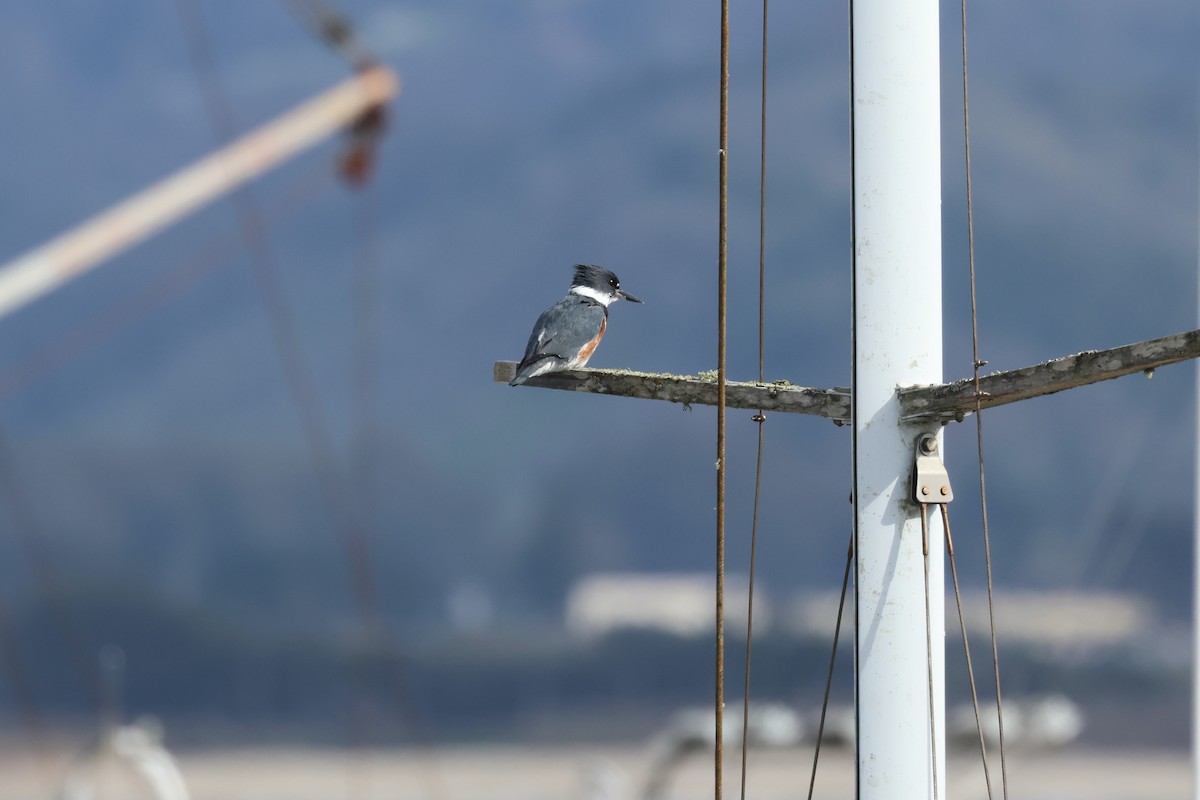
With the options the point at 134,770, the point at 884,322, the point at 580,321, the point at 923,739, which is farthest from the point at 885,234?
the point at 134,770

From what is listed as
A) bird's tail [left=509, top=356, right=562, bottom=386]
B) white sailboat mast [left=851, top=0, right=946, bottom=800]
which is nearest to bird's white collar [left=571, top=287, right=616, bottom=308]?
bird's tail [left=509, top=356, right=562, bottom=386]

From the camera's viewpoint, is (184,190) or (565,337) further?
(184,190)

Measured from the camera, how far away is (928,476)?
12.2 feet

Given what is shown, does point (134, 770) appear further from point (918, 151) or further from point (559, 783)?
point (559, 783)

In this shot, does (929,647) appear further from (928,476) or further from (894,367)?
(894,367)

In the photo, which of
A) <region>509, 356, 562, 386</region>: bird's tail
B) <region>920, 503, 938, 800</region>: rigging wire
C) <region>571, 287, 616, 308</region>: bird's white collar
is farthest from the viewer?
<region>571, 287, 616, 308</region>: bird's white collar

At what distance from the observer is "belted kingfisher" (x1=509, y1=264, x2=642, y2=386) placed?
16.4 ft

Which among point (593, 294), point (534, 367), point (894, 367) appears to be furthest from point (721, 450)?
point (593, 294)

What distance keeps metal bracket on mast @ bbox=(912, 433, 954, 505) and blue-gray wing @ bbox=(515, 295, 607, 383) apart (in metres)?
1.54

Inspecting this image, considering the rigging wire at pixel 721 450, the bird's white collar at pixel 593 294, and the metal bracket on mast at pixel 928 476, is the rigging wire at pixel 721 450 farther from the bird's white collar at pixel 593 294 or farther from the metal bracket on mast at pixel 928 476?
the bird's white collar at pixel 593 294

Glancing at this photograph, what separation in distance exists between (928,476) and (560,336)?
1.77m

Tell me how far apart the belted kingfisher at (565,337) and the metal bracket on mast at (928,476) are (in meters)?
1.49

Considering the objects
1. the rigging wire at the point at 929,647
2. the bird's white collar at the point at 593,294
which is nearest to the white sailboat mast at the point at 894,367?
the rigging wire at the point at 929,647

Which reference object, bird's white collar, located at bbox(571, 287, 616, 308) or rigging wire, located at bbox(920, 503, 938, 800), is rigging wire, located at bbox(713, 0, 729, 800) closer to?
rigging wire, located at bbox(920, 503, 938, 800)
